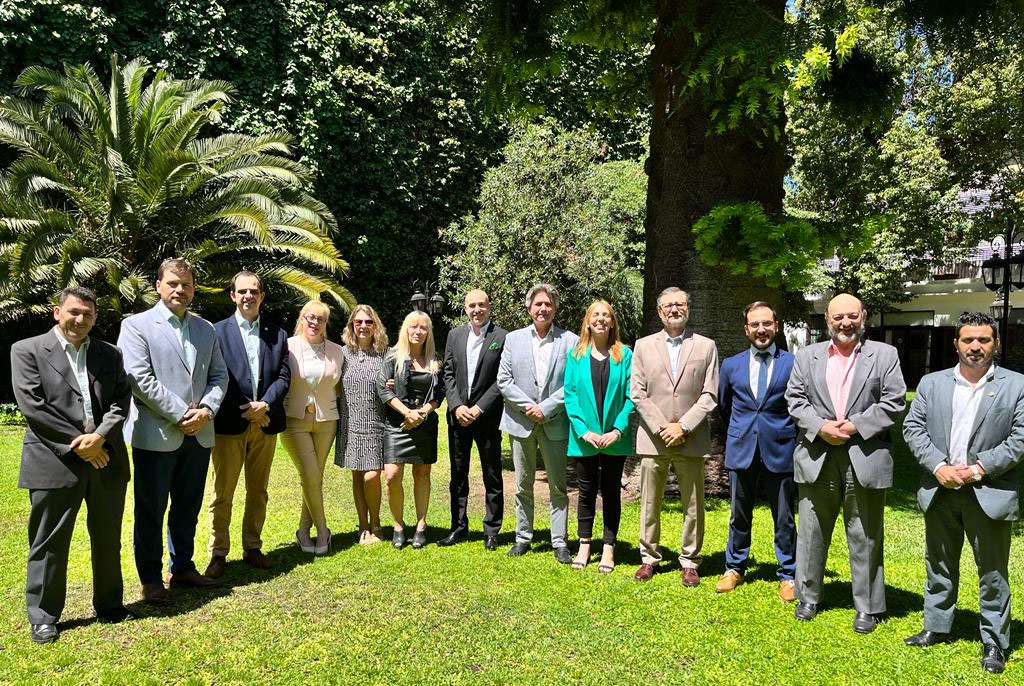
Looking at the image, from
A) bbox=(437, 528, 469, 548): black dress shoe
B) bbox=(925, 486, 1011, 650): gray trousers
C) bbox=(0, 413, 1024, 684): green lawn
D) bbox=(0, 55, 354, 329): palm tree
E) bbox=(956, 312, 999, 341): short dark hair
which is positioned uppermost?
bbox=(0, 55, 354, 329): palm tree

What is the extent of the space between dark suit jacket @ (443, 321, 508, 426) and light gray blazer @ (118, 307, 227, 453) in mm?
2014

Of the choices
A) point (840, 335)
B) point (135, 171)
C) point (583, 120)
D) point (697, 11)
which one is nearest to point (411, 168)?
point (583, 120)

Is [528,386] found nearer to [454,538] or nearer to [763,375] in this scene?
[454,538]

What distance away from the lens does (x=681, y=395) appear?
5.59 metres

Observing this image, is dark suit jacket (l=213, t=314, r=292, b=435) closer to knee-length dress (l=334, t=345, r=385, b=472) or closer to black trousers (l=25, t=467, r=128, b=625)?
knee-length dress (l=334, t=345, r=385, b=472)

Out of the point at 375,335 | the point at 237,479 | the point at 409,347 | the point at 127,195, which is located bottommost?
the point at 237,479

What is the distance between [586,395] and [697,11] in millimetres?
4417

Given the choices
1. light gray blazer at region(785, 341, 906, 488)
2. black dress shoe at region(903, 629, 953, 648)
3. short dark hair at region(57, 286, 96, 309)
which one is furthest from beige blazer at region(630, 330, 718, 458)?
short dark hair at region(57, 286, 96, 309)

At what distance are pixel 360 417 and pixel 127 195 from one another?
380 inches

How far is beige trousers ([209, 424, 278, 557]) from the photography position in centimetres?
580

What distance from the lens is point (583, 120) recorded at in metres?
23.5

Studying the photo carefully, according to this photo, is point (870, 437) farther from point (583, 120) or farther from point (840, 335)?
point (583, 120)

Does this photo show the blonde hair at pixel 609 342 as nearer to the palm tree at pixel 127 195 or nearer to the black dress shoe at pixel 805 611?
the black dress shoe at pixel 805 611

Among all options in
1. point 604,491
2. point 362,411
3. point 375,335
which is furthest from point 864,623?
point 375,335
